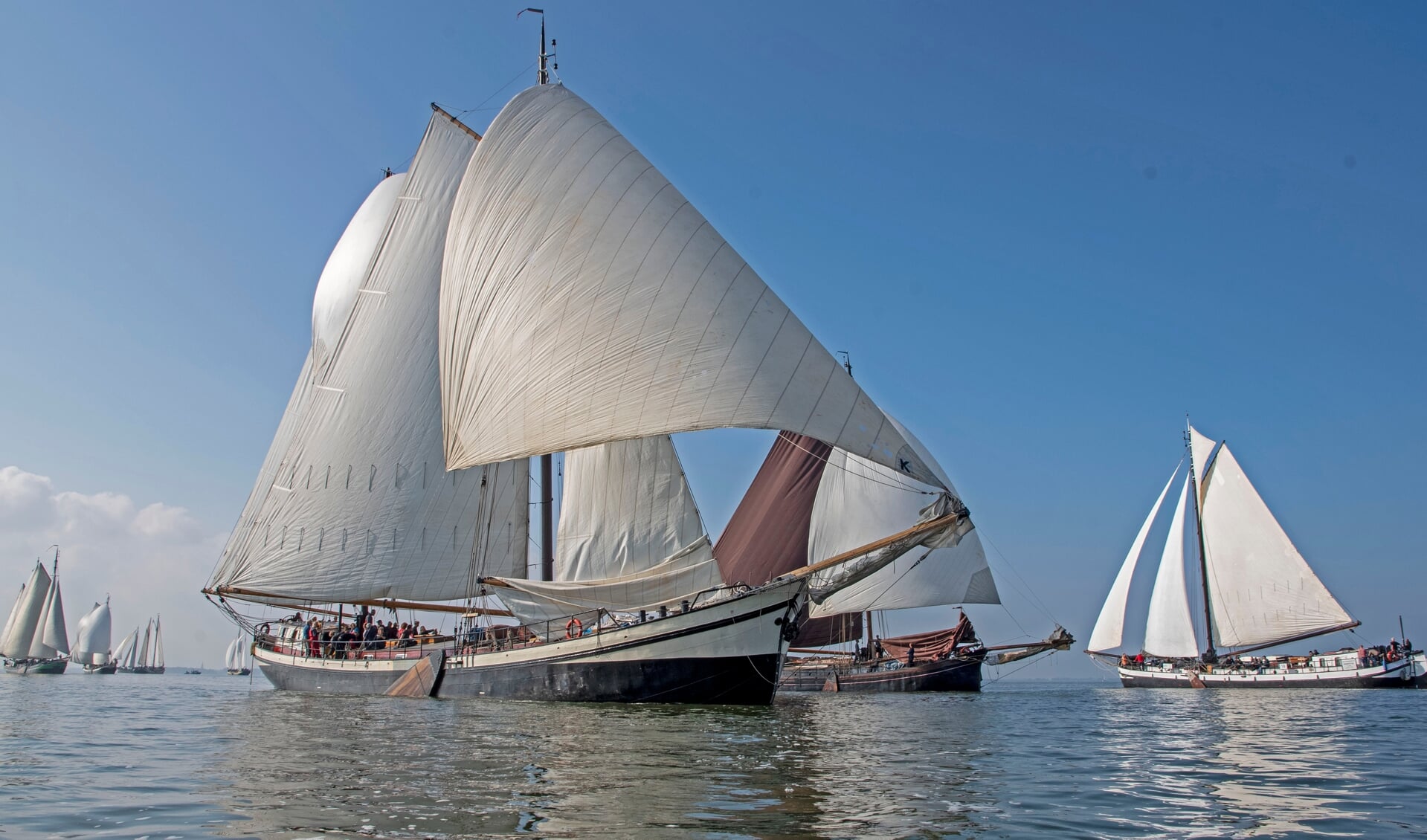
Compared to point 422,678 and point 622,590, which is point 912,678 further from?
point 422,678

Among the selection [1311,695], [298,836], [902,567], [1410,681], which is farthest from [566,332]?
[1410,681]

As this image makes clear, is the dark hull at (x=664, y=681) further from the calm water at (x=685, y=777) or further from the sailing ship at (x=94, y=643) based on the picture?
the sailing ship at (x=94, y=643)

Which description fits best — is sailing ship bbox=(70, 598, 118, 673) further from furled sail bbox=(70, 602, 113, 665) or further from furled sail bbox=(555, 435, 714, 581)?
furled sail bbox=(555, 435, 714, 581)

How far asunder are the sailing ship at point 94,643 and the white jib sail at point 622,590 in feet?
325

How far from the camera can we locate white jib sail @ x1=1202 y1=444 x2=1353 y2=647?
51.7 meters

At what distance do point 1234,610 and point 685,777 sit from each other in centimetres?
5397

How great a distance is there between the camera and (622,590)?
2712 centimetres

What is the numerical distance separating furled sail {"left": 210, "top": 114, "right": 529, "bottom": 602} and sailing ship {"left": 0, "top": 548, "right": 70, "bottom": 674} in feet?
208

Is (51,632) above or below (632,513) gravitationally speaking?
below

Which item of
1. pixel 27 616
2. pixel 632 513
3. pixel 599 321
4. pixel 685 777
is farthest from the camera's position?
pixel 27 616

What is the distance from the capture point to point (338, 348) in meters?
35.2

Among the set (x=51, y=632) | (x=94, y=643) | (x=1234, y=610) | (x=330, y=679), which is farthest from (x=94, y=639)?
(x=1234, y=610)

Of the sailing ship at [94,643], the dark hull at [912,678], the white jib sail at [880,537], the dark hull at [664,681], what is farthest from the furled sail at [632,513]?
the sailing ship at [94,643]

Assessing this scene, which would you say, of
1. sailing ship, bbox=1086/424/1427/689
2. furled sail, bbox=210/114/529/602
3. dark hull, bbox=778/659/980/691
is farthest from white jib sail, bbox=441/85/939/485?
sailing ship, bbox=1086/424/1427/689
